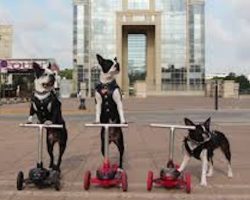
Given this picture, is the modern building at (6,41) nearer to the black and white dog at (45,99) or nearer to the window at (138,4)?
the window at (138,4)

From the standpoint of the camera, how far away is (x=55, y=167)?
37.2 ft

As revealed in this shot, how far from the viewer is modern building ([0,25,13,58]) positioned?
4582 inches

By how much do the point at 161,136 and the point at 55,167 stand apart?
10.2 meters

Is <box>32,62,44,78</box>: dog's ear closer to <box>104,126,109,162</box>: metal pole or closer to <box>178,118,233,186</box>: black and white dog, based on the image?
<box>104,126,109,162</box>: metal pole

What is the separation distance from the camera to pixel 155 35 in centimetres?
13162

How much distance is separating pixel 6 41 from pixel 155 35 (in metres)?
31.5

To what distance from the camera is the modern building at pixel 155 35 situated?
129 meters

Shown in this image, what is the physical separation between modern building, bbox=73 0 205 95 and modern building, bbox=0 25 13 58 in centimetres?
1579

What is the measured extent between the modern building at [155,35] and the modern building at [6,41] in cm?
1579

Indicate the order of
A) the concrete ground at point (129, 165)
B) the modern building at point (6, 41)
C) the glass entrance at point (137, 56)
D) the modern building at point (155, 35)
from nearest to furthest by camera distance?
the concrete ground at point (129, 165), the modern building at point (6, 41), the modern building at point (155, 35), the glass entrance at point (137, 56)

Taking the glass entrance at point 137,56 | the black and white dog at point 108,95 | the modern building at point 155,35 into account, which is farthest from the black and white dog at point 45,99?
the glass entrance at point 137,56

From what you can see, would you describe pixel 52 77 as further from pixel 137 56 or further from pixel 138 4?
pixel 137 56

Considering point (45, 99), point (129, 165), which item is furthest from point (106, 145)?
point (129, 165)

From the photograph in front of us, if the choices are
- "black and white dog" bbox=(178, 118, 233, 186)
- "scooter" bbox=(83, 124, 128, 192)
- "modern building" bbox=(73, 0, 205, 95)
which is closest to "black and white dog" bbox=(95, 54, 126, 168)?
"scooter" bbox=(83, 124, 128, 192)
